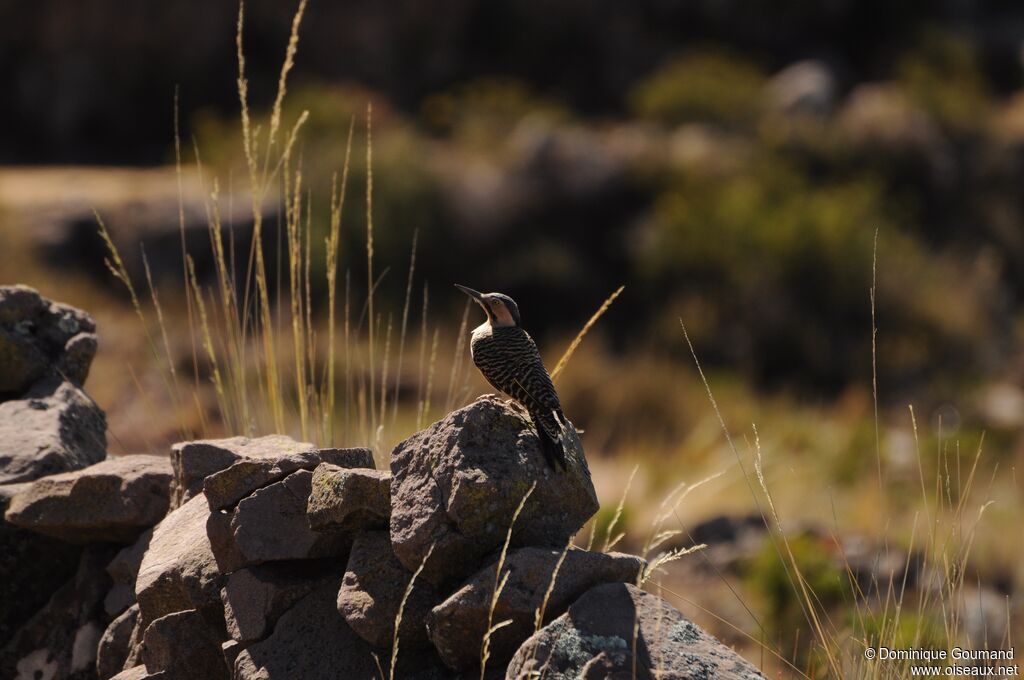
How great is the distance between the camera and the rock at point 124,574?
3.33m

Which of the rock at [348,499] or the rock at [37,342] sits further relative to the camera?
the rock at [37,342]

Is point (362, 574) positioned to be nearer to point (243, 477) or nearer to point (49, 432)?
point (243, 477)

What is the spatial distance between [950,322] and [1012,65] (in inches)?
354

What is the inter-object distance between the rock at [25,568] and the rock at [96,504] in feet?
0.23

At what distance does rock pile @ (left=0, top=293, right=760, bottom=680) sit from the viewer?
2473 mm

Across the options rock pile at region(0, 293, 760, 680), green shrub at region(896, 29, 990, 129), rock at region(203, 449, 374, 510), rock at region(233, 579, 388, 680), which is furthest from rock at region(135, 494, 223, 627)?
green shrub at region(896, 29, 990, 129)

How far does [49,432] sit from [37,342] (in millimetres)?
420

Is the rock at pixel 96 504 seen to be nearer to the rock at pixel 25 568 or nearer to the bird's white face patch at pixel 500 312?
the rock at pixel 25 568

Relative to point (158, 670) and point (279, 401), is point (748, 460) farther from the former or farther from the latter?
point (158, 670)

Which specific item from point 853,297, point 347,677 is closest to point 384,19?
point 853,297

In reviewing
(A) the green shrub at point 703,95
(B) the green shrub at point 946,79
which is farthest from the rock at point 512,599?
(B) the green shrub at point 946,79

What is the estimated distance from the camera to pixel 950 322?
550 inches

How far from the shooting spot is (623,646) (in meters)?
2.38

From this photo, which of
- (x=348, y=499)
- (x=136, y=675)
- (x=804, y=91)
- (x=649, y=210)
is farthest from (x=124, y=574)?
(x=804, y=91)
